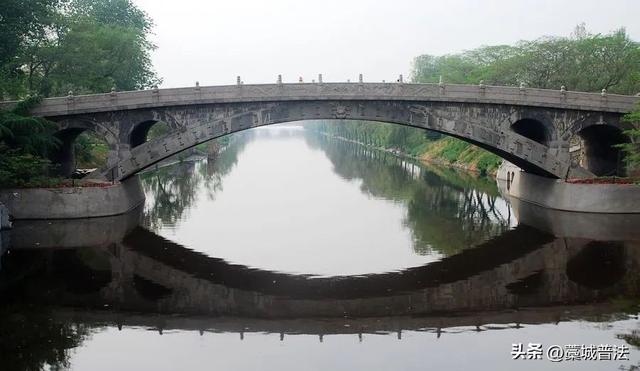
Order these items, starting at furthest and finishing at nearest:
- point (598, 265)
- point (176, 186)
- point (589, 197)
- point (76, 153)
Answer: point (176, 186) → point (76, 153) → point (589, 197) → point (598, 265)

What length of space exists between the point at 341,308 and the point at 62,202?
20.2 meters

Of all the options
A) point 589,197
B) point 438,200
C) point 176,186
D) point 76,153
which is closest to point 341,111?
point 438,200

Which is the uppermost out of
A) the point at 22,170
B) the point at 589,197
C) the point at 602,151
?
the point at 602,151

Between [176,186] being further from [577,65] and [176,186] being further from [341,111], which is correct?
[577,65]

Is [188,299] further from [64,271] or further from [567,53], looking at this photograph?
[567,53]

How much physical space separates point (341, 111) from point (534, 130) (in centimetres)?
1399

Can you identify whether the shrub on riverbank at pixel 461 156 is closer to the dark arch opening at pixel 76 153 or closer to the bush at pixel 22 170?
the dark arch opening at pixel 76 153

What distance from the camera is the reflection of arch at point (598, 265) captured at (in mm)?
22386

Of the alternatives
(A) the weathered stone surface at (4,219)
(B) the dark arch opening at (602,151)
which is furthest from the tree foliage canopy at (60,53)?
(B) the dark arch opening at (602,151)

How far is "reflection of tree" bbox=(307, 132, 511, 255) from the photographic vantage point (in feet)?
105

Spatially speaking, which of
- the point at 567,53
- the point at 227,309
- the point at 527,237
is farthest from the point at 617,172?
the point at 227,309

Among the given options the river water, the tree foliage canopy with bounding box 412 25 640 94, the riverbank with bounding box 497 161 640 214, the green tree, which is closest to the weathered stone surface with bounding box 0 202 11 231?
the river water

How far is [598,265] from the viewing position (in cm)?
2456

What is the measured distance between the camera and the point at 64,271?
24.0 metres
